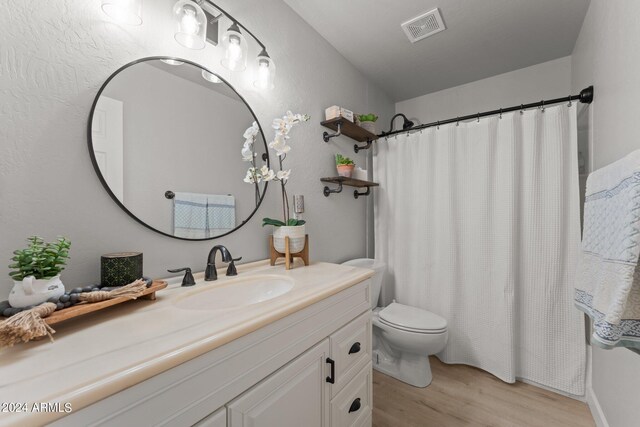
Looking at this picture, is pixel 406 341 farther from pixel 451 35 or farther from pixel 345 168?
pixel 451 35

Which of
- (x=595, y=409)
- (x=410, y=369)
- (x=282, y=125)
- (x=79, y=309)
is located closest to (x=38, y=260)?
(x=79, y=309)

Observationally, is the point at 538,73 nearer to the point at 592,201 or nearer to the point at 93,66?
the point at 592,201

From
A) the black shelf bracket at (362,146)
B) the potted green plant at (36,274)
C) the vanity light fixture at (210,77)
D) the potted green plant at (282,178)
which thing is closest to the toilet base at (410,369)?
the potted green plant at (282,178)

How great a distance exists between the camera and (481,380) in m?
1.70

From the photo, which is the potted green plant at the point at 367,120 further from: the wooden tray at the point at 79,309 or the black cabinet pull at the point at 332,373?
the wooden tray at the point at 79,309

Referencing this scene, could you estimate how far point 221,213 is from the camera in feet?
3.84

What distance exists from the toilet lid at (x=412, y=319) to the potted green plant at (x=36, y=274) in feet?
5.26

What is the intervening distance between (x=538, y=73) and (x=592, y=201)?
171 cm

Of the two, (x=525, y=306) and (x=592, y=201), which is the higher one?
(x=592, y=201)

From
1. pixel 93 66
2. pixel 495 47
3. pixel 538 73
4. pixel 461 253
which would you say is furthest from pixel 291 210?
pixel 538 73

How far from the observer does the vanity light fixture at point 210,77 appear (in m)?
1.11

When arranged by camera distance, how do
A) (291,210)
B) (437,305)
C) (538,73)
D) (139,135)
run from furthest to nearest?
(538,73) → (437,305) → (291,210) → (139,135)

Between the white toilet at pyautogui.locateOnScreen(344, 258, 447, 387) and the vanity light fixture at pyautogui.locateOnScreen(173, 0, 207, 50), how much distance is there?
156 centimetres

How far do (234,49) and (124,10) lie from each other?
404mm
